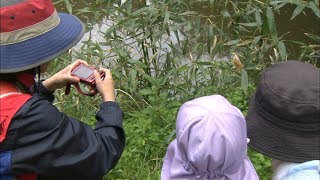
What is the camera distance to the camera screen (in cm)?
197

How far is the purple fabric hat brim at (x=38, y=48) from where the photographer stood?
5.21ft

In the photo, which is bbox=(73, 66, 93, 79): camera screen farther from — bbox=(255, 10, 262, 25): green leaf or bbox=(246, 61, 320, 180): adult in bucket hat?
bbox=(255, 10, 262, 25): green leaf

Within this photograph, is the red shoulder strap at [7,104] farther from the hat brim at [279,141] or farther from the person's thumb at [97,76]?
the hat brim at [279,141]

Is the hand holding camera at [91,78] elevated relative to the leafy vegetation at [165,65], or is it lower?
elevated

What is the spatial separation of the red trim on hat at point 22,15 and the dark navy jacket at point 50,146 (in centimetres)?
25

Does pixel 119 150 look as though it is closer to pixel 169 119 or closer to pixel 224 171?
pixel 224 171

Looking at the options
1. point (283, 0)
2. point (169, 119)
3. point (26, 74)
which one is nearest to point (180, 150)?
point (26, 74)

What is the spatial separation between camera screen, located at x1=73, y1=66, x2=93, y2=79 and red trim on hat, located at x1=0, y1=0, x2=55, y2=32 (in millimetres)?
372

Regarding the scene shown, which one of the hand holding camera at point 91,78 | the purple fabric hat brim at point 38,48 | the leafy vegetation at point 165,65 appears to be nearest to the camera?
the purple fabric hat brim at point 38,48

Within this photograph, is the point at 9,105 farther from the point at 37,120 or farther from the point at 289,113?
the point at 289,113

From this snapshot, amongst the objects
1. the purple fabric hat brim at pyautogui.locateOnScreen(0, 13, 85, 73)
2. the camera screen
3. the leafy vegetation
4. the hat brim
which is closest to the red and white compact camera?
the camera screen

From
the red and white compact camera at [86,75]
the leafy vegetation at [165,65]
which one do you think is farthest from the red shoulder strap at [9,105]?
the leafy vegetation at [165,65]

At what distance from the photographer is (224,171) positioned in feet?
5.48

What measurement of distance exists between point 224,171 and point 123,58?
190cm
